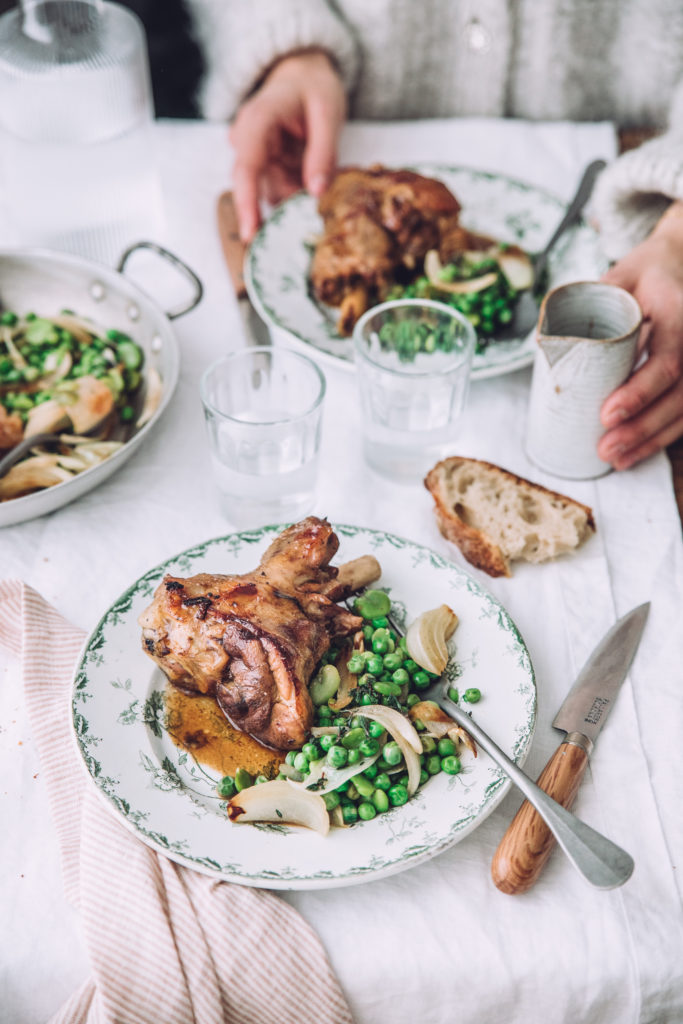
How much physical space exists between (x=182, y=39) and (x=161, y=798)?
10.4 feet

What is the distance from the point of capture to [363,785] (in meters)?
1.45

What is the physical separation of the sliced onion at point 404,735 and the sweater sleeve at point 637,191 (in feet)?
5.55

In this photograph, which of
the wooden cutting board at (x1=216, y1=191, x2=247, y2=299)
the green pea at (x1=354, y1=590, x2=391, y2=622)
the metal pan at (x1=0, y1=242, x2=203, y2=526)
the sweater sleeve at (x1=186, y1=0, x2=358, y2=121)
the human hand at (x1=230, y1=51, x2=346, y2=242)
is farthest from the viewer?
the sweater sleeve at (x1=186, y1=0, x2=358, y2=121)

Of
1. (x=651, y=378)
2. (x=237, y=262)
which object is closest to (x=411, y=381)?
(x=651, y=378)

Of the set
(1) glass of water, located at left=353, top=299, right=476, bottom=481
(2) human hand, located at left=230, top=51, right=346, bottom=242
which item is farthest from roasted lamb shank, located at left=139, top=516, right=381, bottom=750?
(2) human hand, located at left=230, top=51, right=346, bottom=242

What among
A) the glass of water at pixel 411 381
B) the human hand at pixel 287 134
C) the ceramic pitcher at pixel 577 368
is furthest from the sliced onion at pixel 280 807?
the human hand at pixel 287 134

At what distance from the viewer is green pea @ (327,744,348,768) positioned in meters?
1.47

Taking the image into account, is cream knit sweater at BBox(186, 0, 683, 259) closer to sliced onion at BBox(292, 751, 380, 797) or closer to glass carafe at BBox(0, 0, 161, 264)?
glass carafe at BBox(0, 0, 161, 264)

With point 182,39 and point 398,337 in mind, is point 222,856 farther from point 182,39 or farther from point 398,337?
point 182,39

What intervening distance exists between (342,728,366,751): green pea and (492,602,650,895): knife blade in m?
0.28

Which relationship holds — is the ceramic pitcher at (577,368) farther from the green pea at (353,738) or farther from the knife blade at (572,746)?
the green pea at (353,738)

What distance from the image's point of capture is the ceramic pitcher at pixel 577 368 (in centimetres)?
194

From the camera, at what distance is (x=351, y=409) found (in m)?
2.39

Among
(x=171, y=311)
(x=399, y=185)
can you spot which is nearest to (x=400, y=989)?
(x=171, y=311)
